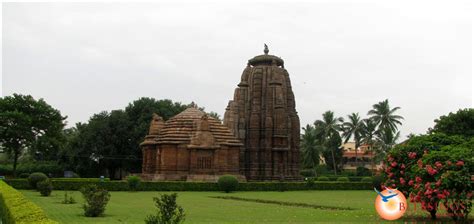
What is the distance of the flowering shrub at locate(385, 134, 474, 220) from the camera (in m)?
13.8

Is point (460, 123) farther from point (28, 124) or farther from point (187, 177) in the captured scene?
point (28, 124)

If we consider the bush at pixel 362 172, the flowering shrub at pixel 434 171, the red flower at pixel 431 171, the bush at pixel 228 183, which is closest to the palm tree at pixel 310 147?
the bush at pixel 362 172

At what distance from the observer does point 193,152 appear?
135 feet

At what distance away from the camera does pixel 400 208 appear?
13.0 metres

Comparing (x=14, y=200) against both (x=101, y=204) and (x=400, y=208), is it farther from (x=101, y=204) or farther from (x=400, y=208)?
(x=400, y=208)

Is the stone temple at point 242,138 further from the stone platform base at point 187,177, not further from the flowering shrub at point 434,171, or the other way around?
the flowering shrub at point 434,171

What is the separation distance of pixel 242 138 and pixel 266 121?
2.83m

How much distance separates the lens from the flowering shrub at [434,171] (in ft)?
45.1

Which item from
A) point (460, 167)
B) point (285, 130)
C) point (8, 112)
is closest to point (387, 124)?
point (285, 130)

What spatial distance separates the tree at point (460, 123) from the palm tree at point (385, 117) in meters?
17.8

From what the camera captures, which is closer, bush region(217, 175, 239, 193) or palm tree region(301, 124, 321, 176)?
bush region(217, 175, 239, 193)

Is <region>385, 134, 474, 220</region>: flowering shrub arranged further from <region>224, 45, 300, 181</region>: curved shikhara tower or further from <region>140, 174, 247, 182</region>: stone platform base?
<region>224, 45, 300, 181</region>: curved shikhara tower

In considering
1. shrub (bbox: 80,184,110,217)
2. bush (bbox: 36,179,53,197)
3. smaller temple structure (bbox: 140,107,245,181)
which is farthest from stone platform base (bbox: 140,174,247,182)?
shrub (bbox: 80,184,110,217)

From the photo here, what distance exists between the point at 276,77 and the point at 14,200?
3438 centimetres
